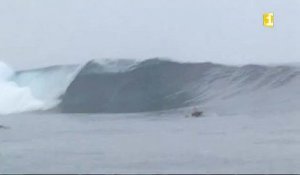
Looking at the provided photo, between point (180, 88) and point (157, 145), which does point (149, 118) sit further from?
point (157, 145)

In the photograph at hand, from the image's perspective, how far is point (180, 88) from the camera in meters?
22.4

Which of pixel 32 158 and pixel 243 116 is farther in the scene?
pixel 243 116

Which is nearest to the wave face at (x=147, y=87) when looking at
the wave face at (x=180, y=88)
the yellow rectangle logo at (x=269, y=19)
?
the wave face at (x=180, y=88)

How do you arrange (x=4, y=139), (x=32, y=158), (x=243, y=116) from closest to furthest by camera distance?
(x=32, y=158) → (x=4, y=139) → (x=243, y=116)

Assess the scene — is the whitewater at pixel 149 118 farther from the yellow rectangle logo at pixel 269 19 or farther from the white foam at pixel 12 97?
the yellow rectangle logo at pixel 269 19

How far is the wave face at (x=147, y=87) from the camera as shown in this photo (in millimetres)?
20391

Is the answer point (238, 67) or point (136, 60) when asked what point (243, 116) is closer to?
point (238, 67)

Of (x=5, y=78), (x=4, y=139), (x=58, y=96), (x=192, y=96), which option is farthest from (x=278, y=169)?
(x=5, y=78)

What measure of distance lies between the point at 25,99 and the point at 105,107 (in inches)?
130

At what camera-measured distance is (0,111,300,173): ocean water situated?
1057cm

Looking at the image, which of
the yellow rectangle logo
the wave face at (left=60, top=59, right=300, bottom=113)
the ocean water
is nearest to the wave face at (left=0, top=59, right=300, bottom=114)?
the wave face at (left=60, top=59, right=300, bottom=113)

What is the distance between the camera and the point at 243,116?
1708cm

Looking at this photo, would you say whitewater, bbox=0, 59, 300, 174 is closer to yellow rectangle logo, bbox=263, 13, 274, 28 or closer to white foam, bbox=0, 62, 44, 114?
white foam, bbox=0, 62, 44, 114

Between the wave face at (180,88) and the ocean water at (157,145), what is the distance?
2.95 metres
